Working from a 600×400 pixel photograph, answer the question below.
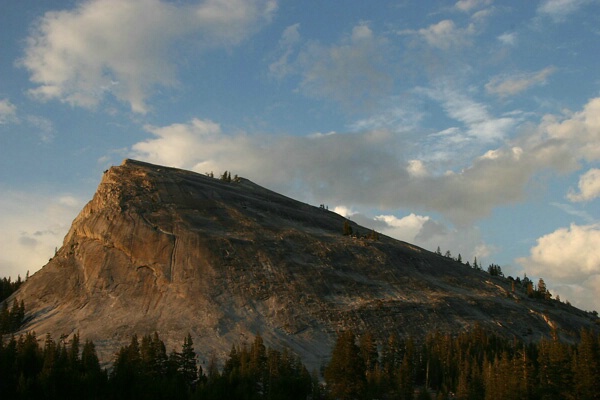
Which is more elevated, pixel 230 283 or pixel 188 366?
pixel 230 283

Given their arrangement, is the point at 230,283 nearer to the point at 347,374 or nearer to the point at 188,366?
the point at 188,366

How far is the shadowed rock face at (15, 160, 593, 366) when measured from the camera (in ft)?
361

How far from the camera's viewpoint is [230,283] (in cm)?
12025

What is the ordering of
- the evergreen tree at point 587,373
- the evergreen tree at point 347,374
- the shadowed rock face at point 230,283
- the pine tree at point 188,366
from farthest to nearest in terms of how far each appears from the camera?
the shadowed rock face at point 230,283, the pine tree at point 188,366, the evergreen tree at point 587,373, the evergreen tree at point 347,374

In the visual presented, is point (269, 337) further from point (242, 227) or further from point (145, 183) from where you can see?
point (145, 183)

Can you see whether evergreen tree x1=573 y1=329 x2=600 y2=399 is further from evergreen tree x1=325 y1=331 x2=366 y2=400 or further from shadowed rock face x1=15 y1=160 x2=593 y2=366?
shadowed rock face x1=15 y1=160 x2=593 y2=366

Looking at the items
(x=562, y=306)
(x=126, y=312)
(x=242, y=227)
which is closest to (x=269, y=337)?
(x=126, y=312)

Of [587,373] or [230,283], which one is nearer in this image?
[587,373]

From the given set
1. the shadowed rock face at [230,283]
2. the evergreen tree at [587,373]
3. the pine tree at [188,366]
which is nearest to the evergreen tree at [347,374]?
the pine tree at [188,366]

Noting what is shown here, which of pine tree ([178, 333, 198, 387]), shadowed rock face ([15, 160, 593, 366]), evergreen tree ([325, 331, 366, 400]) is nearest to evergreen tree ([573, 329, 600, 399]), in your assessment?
evergreen tree ([325, 331, 366, 400])

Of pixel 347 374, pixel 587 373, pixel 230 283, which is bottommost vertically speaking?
pixel 347 374

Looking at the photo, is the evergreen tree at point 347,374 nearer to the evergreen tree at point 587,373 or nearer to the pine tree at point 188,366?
the pine tree at point 188,366

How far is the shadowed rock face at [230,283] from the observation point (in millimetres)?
109938

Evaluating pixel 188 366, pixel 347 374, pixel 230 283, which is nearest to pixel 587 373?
pixel 347 374
